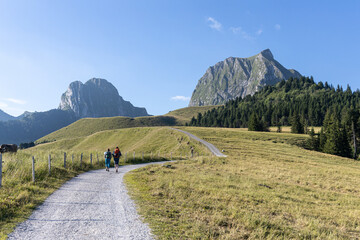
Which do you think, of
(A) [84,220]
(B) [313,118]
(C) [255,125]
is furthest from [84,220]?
(B) [313,118]

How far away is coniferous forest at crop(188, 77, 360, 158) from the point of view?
60781mm

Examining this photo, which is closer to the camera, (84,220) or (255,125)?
(84,220)

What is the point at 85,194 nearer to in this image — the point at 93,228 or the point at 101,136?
the point at 93,228

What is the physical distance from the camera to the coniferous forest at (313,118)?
199ft

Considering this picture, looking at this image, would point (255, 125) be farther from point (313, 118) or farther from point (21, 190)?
point (21, 190)

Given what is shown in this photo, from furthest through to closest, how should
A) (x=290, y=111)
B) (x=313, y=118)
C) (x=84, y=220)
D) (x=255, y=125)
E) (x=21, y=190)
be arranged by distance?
(x=290, y=111) → (x=313, y=118) → (x=255, y=125) → (x=21, y=190) → (x=84, y=220)

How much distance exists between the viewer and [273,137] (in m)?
73.1

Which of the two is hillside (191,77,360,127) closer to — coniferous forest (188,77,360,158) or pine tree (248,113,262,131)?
coniferous forest (188,77,360,158)

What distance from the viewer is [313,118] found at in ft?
406

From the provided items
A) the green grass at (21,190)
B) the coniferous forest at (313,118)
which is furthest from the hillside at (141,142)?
the coniferous forest at (313,118)

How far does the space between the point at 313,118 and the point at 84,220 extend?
143973mm

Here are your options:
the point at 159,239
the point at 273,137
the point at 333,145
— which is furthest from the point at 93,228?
the point at 273,137

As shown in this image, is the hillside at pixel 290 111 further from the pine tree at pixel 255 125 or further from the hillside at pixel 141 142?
the hillside at pixel 141 142

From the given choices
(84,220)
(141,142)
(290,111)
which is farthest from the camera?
(290,111)
